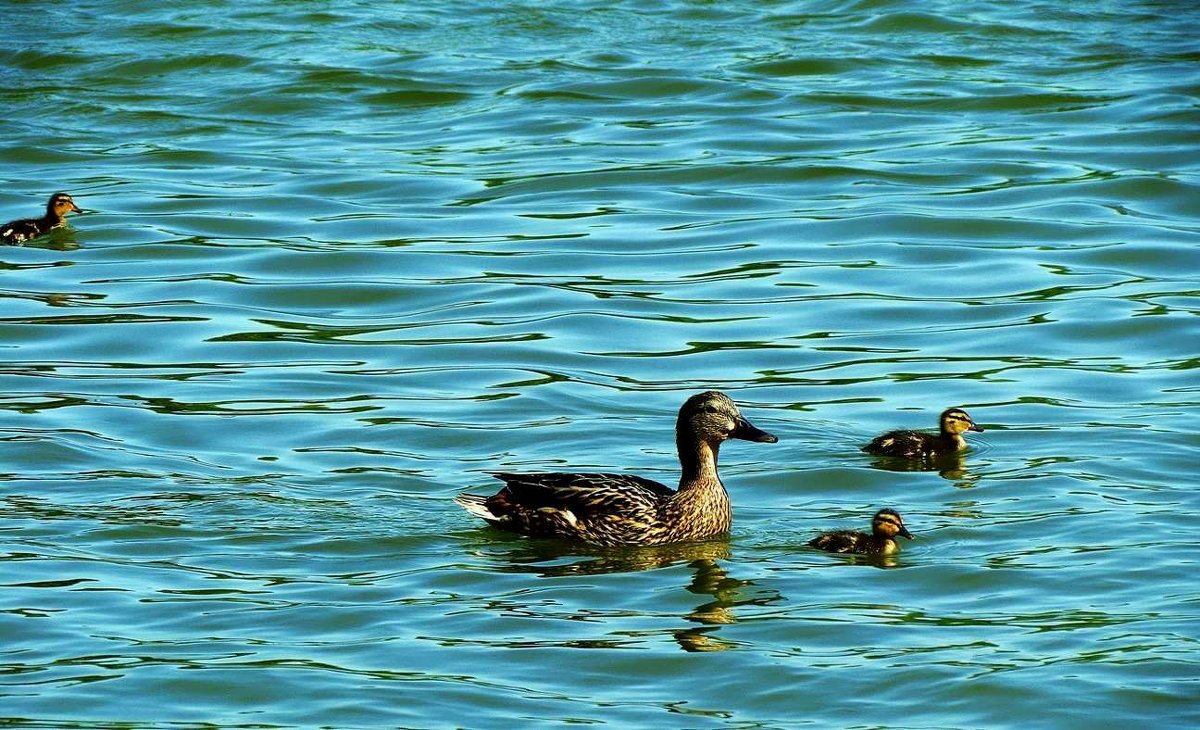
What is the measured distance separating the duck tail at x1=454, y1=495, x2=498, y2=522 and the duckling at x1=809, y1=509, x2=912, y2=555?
5.12 ft

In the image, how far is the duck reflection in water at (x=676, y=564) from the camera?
970 cm

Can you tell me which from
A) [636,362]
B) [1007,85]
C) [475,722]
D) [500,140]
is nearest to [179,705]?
[475,722]

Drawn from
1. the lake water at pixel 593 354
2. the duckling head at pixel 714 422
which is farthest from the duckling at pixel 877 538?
the duckling head at pixel 714 422

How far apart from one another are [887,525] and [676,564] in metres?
1.01

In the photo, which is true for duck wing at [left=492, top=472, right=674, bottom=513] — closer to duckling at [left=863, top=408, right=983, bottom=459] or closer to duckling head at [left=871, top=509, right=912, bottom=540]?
duckling head at [left=871, top=509, right=912, bottom=540]

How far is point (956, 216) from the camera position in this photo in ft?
60.1

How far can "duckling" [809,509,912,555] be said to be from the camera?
10336mm

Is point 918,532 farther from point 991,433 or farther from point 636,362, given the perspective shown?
point 636,362

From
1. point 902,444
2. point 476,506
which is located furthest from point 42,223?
point 902,444

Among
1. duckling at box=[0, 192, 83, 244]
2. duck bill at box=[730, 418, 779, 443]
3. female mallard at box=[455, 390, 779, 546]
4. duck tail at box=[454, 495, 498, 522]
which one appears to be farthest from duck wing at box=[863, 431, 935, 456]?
duckling at box=[0, 192, 83, 244]

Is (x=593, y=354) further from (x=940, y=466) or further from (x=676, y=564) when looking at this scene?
(x=676, y=564)

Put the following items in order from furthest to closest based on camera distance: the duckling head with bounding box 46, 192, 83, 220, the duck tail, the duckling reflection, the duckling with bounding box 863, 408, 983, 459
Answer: the duckling head with bounding box 46, 192, 83, 220 < the duckling with bounding box 863, 408, 983, 459 < the duckling reflection < the duck tail

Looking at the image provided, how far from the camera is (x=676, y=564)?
→ 1068cm

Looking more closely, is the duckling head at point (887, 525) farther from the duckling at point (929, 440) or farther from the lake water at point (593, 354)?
the duckling at point (929, 440)
